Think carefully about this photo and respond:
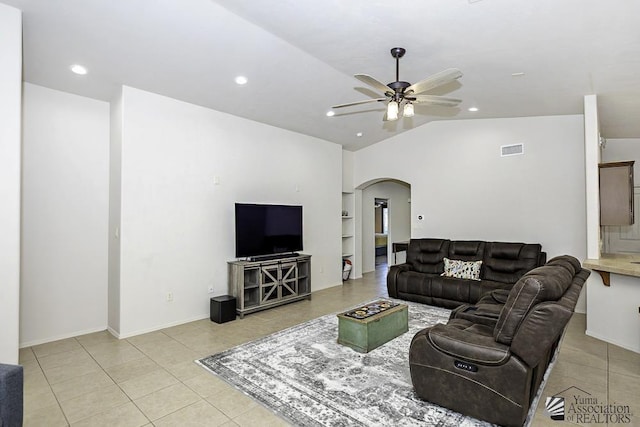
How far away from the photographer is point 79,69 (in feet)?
11.8

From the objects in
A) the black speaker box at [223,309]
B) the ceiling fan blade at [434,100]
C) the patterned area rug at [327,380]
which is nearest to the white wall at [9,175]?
the patterned area rug at [327,380]

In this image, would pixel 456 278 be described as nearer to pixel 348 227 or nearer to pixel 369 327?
pixel 369 327

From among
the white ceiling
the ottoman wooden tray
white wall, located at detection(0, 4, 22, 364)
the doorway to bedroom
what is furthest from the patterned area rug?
the doorway to bedroom

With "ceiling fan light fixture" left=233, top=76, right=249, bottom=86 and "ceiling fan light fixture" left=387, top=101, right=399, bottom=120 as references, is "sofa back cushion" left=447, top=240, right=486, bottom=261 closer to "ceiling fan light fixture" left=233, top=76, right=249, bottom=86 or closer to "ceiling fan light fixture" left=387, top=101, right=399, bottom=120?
"ceiling fan light fixture" left=387, top=101, right=399, bottom=120

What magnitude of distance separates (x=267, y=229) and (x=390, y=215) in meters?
4.94

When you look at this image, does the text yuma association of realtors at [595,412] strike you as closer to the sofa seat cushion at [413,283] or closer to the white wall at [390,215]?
the sofa seat cushion at [413,283]

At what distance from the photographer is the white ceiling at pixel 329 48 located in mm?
2725

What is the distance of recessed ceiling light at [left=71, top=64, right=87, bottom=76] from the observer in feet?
11.7

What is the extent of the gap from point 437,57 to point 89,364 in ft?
15.5

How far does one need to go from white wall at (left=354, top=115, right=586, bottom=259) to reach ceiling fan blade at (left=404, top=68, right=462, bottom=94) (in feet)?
11.3

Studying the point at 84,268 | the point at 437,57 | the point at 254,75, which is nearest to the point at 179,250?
the point at 84,268

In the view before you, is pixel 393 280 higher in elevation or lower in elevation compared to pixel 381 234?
lower

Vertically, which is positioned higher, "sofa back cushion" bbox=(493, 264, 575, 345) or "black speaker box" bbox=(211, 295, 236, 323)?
"sofa back cushion" bbox=(493, 264, 575, 345)

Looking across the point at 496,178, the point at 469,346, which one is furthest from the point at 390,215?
the point at 469,346
